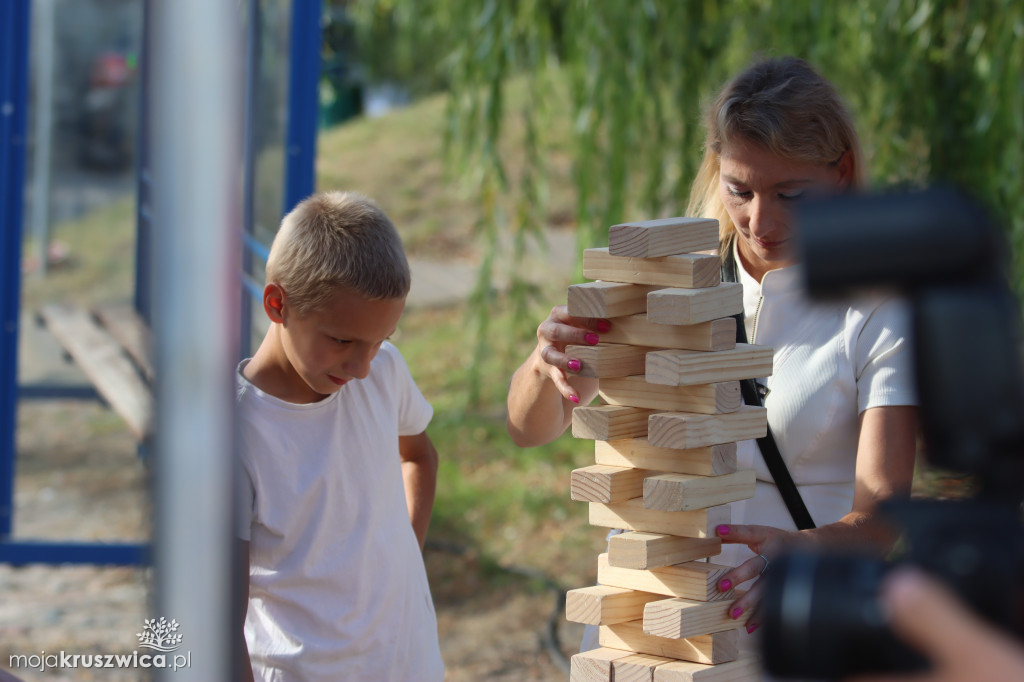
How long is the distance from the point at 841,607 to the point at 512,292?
16.9 ft

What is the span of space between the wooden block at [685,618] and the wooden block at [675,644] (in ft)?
0.06

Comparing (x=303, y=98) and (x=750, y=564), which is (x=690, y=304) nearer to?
(x=750, y=564)

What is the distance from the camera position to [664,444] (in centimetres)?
161

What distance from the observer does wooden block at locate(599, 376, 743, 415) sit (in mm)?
1600

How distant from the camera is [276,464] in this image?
1809 millimetres

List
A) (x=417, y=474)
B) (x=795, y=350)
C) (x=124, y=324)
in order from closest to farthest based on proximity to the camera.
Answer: (x=795, y=350) → (x=417, y=474) → (x=124, y=324)

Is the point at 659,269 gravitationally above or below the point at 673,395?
above

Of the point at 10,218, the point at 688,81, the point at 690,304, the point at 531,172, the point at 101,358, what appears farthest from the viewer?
the point at 531,172

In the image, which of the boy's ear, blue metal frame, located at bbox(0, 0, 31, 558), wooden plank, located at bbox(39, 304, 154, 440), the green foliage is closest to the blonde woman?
the boy's ear

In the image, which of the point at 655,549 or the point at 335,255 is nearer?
the point at 655,549

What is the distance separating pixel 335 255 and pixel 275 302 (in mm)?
139

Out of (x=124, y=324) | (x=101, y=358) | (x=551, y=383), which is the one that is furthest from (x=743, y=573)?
Result: (x=124, y=324)

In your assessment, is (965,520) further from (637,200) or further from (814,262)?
(637,200)

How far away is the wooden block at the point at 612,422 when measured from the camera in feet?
5.47
